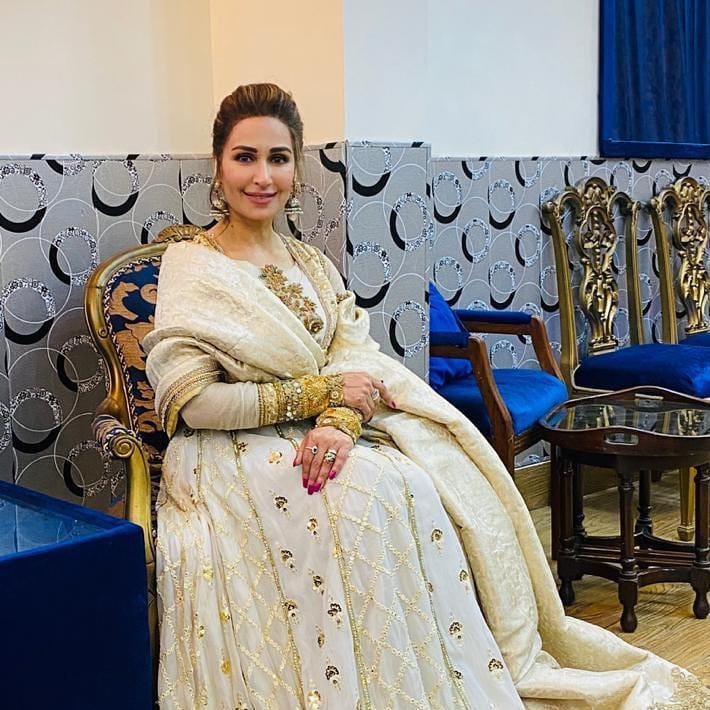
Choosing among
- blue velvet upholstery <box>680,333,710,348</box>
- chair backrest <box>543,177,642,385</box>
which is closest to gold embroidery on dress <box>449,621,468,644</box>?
chair backrest <box>543,177,642,385</box>

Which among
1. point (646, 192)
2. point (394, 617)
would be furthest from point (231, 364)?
point (646, 192)

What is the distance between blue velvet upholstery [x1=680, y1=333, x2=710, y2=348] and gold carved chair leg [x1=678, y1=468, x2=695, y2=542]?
0.89 meters

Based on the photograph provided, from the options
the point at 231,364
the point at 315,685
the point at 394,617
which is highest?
the point at 231,364

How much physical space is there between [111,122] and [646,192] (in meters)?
2.39

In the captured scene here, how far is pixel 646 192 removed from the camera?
175 inches

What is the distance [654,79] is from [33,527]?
3.29 meters

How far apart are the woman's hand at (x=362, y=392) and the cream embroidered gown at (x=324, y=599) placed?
13cm

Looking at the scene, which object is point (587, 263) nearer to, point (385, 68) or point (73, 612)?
point (385, 68)

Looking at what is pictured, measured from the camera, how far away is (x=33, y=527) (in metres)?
1.95

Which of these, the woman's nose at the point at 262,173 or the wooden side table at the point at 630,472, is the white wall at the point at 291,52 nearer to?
the woman's nose at the point at 262,173

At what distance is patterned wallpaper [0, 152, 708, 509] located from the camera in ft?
9.02

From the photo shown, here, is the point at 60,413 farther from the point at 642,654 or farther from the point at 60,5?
the point at 642,654

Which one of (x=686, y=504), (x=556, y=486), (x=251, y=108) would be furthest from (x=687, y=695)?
(x=251, y=108)

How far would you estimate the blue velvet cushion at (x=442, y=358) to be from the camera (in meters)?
3.25
